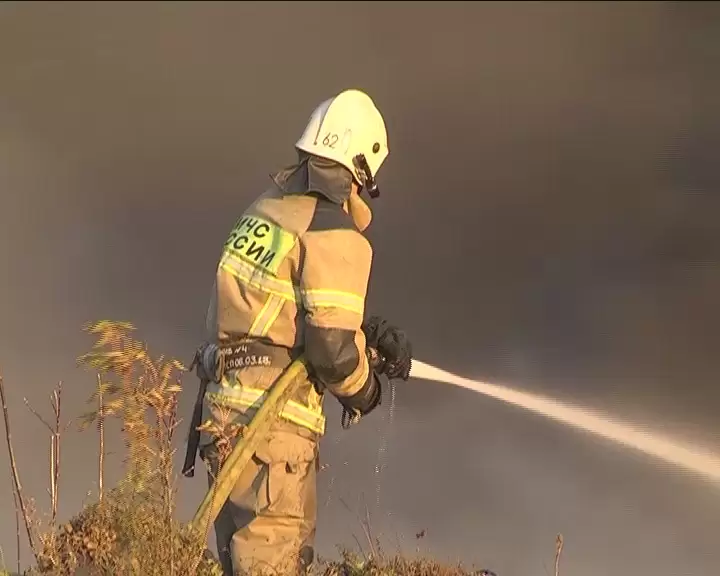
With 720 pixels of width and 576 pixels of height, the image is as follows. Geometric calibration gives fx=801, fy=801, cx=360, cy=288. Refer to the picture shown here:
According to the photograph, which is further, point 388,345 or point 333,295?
point 388,345

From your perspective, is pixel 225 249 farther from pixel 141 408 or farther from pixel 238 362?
pixel 141 408

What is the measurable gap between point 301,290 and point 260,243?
21cm

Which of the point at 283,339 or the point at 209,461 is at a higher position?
the point at 283,339

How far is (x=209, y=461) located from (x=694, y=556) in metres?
2.86

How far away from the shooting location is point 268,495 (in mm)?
2230

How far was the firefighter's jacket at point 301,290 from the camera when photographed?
216 centimetres

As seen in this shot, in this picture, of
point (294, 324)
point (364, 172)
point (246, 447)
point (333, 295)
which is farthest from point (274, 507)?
point (364, 172)

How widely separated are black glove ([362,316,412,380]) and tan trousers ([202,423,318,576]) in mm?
337

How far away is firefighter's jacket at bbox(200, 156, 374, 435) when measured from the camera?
2.16 meters

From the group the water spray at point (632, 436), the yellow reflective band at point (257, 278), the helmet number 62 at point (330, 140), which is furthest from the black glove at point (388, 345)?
the water spray at point (632, 436)

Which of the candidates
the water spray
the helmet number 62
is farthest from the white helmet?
the water spray

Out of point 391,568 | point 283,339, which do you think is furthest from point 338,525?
point 283,339

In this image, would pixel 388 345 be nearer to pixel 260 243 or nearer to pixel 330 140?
pixel 260 243

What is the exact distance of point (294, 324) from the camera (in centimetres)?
227
